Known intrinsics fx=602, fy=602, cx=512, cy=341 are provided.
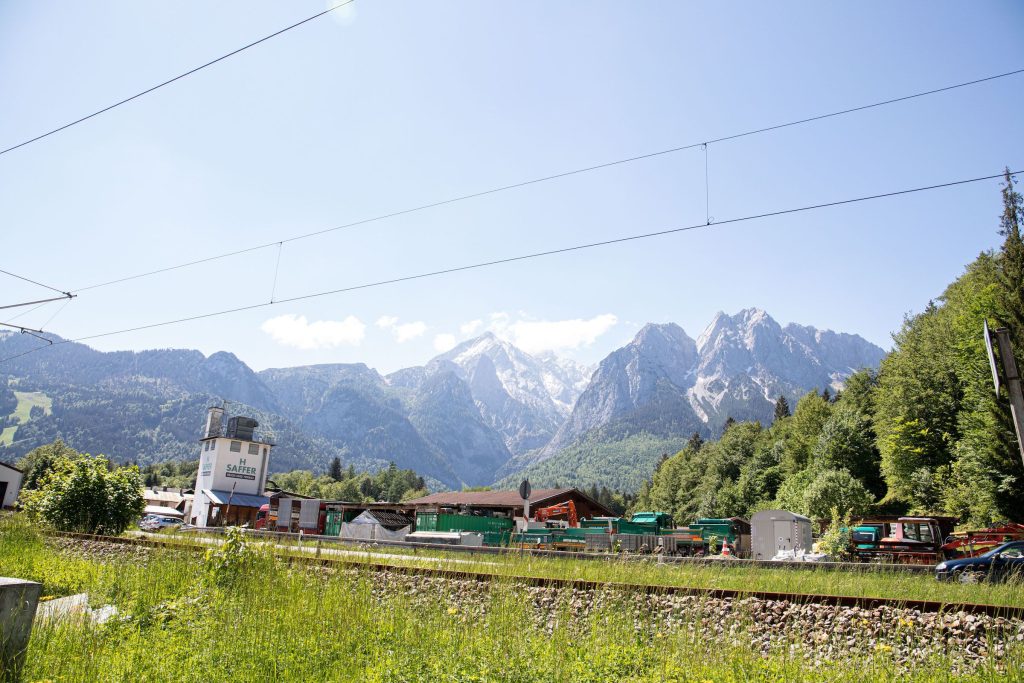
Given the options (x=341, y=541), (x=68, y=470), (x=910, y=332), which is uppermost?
(x=910, y=332)

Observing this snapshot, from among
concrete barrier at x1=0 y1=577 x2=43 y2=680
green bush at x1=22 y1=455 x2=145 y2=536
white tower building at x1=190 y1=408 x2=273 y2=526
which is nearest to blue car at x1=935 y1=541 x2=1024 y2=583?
concrete barrier at x1=0 y1=577 x2=43 y2=680

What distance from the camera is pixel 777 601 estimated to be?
888cm

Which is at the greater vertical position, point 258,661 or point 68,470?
point 68,470

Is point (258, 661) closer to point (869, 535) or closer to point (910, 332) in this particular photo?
point (869, 535)

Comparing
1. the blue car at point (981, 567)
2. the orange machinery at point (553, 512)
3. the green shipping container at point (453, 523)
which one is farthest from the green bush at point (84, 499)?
the orange machinery at point (553, 512)

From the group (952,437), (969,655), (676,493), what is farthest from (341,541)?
(676,493)

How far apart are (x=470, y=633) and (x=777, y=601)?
457cm

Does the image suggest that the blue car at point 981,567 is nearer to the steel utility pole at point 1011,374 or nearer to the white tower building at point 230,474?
the steel utility pole at point 1011,374

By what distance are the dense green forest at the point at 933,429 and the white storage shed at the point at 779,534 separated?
12191mm

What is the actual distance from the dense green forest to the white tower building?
57550mm

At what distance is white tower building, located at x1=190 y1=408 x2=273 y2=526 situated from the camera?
6625cm

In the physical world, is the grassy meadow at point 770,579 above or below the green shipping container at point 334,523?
above

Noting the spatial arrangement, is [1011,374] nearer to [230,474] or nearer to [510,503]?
[510,503]

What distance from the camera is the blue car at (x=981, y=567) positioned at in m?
14.3
